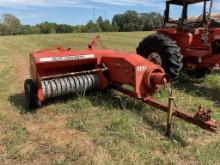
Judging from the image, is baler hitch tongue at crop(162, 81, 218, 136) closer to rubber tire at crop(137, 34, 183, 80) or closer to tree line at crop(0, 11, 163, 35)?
rubber tire at crop(137, 34, 183, 80)

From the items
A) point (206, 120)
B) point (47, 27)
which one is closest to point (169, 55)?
point (206, 120)

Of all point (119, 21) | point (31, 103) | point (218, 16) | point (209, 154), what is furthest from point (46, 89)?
point (119, 21)

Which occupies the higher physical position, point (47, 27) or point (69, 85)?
point (69, 85)

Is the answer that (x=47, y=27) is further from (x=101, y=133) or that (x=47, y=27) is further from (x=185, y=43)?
(x=101, y=133)

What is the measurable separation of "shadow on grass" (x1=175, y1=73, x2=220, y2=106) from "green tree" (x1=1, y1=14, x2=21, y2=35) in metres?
67.4

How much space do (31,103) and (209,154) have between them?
3051 millimetres

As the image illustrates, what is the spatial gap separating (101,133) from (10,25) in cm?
7839

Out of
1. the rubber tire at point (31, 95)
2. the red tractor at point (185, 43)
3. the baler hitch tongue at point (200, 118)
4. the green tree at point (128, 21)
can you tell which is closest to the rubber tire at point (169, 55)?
the red tractor at point (185, 43)

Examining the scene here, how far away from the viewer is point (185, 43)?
323 inches

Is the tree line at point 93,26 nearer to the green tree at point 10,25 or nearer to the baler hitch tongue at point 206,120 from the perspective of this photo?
the green tree at point 10,25

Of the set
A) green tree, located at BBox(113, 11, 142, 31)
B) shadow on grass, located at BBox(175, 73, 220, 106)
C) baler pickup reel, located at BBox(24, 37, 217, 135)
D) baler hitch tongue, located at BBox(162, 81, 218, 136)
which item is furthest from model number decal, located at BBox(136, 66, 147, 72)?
green tree, located at BBox(113, 11, 142, 31)

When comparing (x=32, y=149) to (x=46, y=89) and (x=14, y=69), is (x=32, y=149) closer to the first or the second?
(x=46, y=89)

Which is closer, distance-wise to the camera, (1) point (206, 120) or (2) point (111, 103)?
(1) point (206, 120)

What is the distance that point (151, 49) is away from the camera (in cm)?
829
